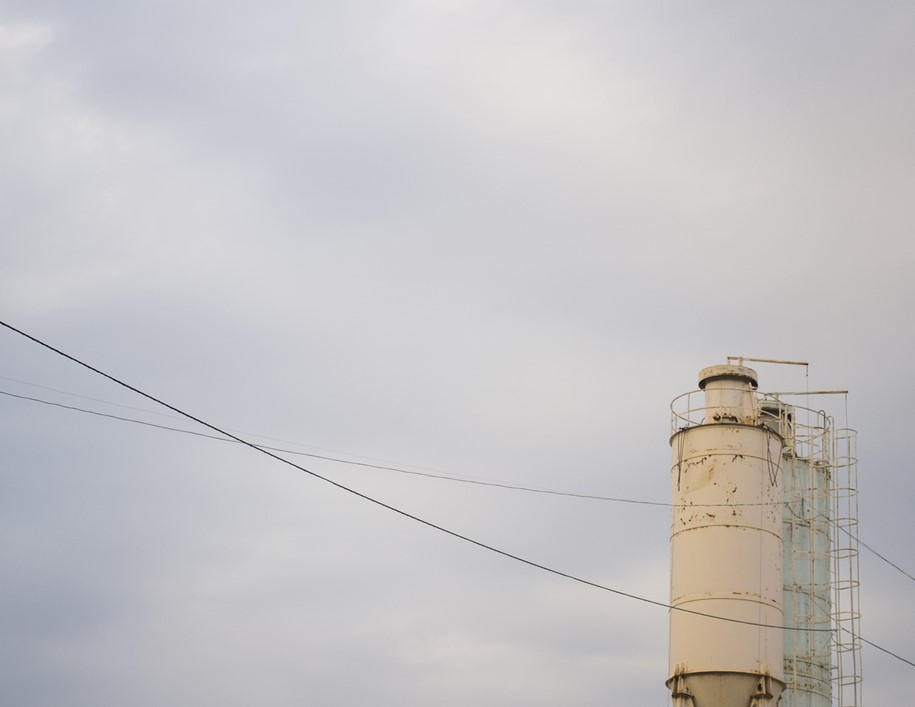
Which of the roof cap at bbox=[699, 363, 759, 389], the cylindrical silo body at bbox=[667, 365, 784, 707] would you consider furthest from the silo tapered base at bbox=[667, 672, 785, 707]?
the roof cap at bbox=[699, 363, 759, 389]

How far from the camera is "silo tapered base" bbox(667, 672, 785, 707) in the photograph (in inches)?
1041

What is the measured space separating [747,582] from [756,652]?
148cm

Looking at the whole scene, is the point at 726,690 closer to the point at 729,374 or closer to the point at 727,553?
the point at 727,553

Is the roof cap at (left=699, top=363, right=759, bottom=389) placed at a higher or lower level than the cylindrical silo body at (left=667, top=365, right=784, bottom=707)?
higher

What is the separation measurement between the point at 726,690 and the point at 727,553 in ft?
9.54

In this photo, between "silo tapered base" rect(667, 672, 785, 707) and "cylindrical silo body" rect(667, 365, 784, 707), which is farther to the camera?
"cylindrical silo body" rect(667, 365, 784, 707)

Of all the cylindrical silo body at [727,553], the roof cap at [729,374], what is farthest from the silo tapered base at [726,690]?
the roof cap at [729,374]

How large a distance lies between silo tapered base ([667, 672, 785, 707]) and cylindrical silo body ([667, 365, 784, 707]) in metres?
0.02

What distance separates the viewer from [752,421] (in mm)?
29031

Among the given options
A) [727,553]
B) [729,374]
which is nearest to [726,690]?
[727,553]

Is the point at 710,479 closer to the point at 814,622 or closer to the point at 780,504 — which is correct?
the point at 780,504

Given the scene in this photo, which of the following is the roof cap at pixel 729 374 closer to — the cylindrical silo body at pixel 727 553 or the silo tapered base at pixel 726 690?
the cylindrical silo body at pixel 727 553

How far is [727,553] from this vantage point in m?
27.6

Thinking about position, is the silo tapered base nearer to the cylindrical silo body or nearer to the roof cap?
the cylindrical silo body
